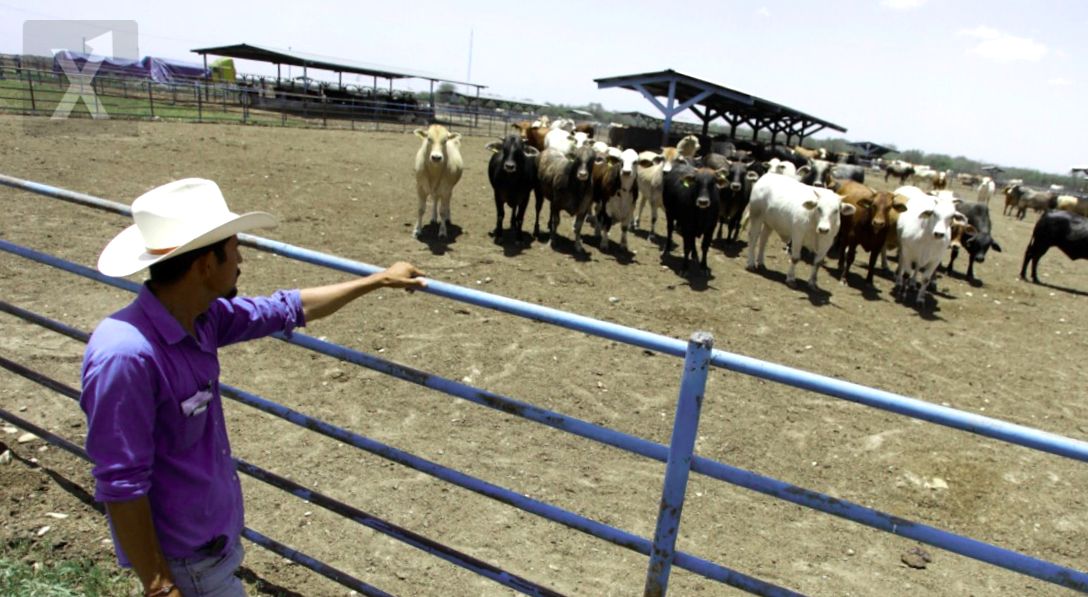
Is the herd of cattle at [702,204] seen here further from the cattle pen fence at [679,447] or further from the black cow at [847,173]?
the cattle pen fence at [679,447]

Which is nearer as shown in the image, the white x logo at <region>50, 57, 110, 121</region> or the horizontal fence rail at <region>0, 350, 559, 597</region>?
the horizontal fence rail at <region>0, 350, 559, 597</region>

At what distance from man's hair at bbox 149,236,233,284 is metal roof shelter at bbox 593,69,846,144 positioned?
67.1 ft

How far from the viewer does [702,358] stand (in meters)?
1.66

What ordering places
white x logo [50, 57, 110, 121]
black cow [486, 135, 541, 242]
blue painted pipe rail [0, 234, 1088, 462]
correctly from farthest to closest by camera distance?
white x logo [50, 57, 110, 121] < black cow [486, 135, 541, 242] < blue painted pipe rail [0, 234, 1088, 462]

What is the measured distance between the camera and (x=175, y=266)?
5.39ft

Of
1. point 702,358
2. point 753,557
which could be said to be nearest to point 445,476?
point 702,358

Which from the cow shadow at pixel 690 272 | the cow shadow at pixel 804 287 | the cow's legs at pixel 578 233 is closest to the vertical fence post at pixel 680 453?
the cow shadow at pixel 690 272

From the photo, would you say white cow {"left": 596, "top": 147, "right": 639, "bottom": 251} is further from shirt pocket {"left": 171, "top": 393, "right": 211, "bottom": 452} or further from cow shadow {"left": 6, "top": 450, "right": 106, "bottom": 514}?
shirt pocket {"left": 171, "top": 393, "right": 211, "bottom": 452}

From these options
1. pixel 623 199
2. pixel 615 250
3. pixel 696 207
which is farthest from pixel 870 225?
pixel 615 250

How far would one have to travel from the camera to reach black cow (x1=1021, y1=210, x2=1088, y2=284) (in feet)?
40.4

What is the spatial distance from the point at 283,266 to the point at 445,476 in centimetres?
593

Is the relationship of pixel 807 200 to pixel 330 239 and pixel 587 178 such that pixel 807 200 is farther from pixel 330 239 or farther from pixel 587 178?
pixel 330 239

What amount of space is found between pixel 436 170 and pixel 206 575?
8.17 meters

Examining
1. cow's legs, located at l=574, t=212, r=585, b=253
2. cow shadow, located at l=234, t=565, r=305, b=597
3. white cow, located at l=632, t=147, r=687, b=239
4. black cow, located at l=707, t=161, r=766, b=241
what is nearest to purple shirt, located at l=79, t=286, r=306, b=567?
cow shadow, located at l=234, t=565, r=305, b=597
